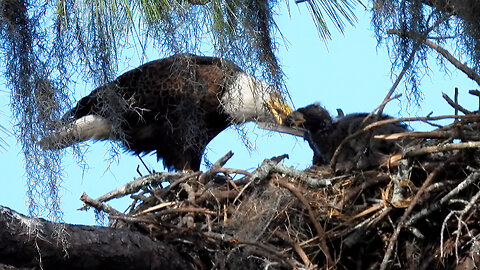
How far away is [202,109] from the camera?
18.2 feet

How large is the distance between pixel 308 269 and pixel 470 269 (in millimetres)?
677

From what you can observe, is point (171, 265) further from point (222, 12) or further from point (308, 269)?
point (222, 12)

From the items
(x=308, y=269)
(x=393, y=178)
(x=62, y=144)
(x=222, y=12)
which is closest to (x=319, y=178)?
(x=393, y=178)

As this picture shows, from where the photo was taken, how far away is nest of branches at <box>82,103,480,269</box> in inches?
156

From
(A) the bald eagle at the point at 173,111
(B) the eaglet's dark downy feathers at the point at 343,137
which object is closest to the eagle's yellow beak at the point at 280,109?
(B) the eaglet's dark downy feathers at the point at 343,137

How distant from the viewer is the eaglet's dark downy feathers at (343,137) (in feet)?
14.3

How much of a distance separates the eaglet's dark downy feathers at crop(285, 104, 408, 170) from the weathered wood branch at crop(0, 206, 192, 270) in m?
0.94

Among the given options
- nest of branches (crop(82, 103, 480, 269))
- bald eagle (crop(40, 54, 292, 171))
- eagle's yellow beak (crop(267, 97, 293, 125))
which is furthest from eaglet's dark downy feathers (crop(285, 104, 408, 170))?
bald eagle (crop(40, 54, 292, 171))

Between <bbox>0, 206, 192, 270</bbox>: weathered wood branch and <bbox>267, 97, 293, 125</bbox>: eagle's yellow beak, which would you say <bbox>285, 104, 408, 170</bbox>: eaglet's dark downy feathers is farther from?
<bbox>0, 206, 192, 270</bbox>: weathered wood branch

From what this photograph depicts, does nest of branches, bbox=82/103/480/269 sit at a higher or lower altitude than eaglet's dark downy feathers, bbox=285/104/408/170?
lower

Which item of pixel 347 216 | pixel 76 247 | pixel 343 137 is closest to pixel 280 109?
pixel 347 216

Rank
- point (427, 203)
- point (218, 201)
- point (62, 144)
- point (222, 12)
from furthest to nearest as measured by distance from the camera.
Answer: point (218, 201) < point (427, 203) < point (222, 12) < point (62, 144)

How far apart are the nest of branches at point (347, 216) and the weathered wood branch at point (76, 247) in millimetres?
233

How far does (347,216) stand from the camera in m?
4.11
